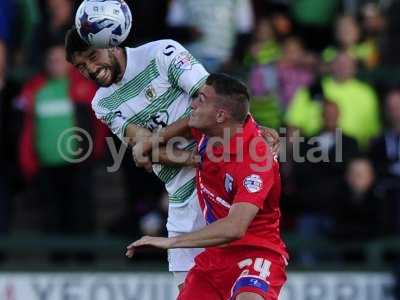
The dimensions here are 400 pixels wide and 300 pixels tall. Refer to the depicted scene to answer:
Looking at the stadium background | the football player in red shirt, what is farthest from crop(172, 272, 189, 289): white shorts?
the stadium background

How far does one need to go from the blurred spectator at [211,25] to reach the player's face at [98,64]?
176 inches

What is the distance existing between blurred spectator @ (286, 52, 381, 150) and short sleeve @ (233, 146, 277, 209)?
14.9ft

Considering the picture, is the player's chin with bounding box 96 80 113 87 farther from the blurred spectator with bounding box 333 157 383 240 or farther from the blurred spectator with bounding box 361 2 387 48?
the blurred spectator with bounding box 361 2 387 48

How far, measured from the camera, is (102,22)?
884 centimetres

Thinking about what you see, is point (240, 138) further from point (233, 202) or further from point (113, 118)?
point (113, 118)

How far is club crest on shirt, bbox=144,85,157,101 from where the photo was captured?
369 inches

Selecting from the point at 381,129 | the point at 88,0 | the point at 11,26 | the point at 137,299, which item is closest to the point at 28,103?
the point at 11,26

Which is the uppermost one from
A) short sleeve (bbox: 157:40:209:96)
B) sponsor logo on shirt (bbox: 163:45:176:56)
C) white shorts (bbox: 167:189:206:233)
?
sponsor logo on shirt (bbox: 163:45:176:56)

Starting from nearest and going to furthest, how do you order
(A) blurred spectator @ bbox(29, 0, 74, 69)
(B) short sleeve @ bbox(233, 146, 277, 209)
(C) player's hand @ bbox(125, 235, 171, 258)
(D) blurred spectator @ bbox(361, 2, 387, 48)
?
1. (C) player's hand @ bbox(125, 235, 171, 258)
2. (B) short sleeve @ bbox(233, 146, 277, 209)
3. (A) blurred spectator @ bbox(29, 0, 74, 69)
4. (D) blurred spectator @ bbox(361, 2, 387, 48)

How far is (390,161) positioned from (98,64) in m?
4.81

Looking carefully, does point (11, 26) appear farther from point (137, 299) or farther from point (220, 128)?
point (220, 128)

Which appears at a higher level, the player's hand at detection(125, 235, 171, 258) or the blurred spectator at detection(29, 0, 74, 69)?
the blurred spectator at detection(29, 0, 74, 69)

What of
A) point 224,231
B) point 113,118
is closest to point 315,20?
point 113,118

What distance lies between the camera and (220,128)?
875cm
